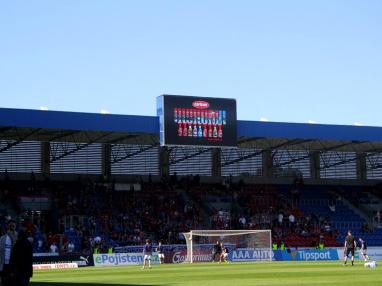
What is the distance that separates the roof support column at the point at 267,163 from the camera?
2820 inches

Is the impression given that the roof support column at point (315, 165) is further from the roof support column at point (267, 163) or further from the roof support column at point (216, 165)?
the roof support column at point (216, 165)

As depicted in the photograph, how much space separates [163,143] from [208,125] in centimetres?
359

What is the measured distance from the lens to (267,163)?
Result: 72.3 meters

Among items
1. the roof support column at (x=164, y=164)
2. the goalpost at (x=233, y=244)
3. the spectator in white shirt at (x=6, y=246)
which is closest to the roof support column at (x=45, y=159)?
the roof support column at (x=164, y=164)

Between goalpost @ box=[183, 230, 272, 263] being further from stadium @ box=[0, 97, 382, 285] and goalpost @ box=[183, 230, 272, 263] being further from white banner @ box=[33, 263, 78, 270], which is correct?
white banner @ box=[33, 263, 78, 270]

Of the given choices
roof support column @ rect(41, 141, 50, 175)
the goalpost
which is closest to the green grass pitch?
the goalpost

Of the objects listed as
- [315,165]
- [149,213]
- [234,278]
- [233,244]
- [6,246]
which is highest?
[315,165]

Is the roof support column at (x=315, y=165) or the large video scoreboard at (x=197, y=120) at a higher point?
the large video scoreboard at (x=197, y=120)

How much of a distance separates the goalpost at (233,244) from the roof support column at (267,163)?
47.0 ft

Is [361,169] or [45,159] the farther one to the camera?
[361,169]

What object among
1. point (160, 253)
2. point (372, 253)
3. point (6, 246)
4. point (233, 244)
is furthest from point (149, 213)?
point (6, 246)

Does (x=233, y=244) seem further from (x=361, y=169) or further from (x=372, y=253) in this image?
(x=361, y=169)

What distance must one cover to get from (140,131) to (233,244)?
1048cm

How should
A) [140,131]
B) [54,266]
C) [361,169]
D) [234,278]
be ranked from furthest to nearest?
[361,169] < [140,131] < [54,266] < [234,278]
